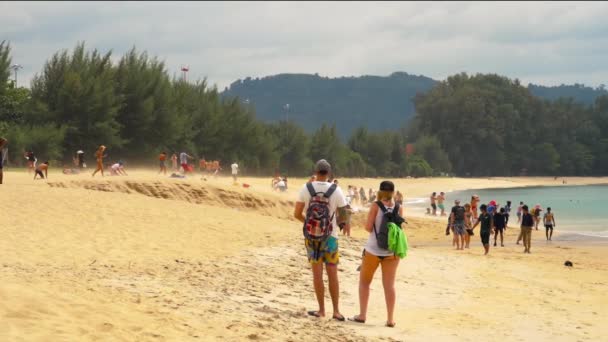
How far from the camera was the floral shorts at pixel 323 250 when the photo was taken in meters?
9.09

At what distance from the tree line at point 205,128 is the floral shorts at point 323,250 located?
126 feet

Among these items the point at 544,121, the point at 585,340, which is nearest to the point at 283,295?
the point at 585,340

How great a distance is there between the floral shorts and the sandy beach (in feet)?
2.23

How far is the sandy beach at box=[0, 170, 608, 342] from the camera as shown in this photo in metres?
7.82

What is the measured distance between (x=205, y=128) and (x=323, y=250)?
55.7m

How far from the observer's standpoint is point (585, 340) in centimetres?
963

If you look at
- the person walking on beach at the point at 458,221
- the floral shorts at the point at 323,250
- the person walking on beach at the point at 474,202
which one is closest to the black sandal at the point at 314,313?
the floral shorts at the point at 323,250

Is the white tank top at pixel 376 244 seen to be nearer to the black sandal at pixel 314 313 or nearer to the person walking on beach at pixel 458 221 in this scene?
the black sandal at pixel 314 313

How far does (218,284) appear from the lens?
10.8m

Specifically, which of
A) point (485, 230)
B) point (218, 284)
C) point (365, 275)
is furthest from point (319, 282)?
point (485, 230)

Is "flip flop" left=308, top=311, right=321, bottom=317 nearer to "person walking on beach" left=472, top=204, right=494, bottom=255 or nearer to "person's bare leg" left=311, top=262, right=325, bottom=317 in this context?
"person's bare leg" left=311, top=262, right=325, bottom=317

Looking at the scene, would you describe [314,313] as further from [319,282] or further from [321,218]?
[321,218]

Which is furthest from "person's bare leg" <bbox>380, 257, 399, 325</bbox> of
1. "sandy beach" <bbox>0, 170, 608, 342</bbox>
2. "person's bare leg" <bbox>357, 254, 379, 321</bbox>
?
"sandy beach" <bbox>0, 170, 608, 342</bbox>

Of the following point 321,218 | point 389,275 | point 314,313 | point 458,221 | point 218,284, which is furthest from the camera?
point 458,221
